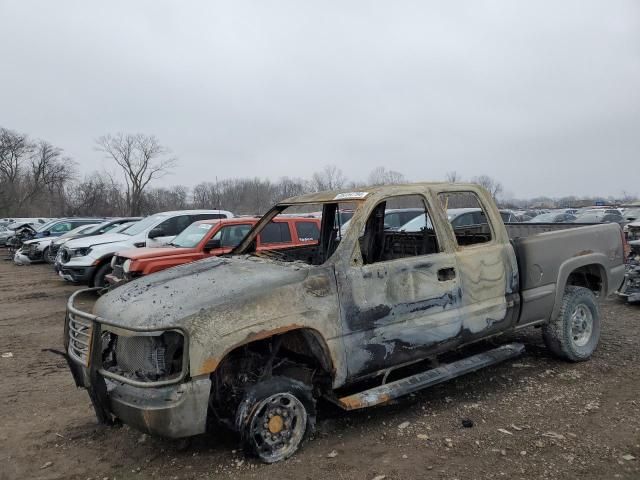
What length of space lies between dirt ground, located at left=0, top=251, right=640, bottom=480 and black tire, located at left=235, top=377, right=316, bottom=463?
4.4 inches

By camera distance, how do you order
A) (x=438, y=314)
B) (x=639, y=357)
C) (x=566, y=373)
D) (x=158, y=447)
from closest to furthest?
1. (x=158, y=447)
2. (x=438, y=314)
3. (x=566, y=373)
4. (x=639, y=357)

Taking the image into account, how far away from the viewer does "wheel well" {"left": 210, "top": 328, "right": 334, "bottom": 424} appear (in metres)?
3.39

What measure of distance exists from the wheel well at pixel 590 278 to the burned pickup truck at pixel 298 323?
611 mm

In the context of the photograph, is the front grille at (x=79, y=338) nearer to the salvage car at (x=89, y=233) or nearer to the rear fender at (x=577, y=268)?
the rear fender at (x=577, y=268)

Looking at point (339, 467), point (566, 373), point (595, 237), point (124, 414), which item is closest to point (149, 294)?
point (124, 414)

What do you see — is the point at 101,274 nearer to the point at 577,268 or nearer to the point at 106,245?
the point at 106,245

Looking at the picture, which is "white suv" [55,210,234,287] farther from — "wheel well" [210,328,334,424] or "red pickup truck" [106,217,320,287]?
"wheel well" [210,328,334,424]

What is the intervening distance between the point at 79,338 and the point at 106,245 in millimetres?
7632

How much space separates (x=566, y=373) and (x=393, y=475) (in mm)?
2637

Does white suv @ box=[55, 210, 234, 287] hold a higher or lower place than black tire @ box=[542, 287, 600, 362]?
higher

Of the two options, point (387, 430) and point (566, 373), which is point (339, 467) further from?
point (566, 373)

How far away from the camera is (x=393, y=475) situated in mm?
3174

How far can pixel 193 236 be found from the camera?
29.9ft

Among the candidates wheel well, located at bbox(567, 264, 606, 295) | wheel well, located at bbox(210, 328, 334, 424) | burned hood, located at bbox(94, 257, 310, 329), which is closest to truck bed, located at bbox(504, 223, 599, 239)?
wheel well, located at bbox(567, 264, 606, 295)
